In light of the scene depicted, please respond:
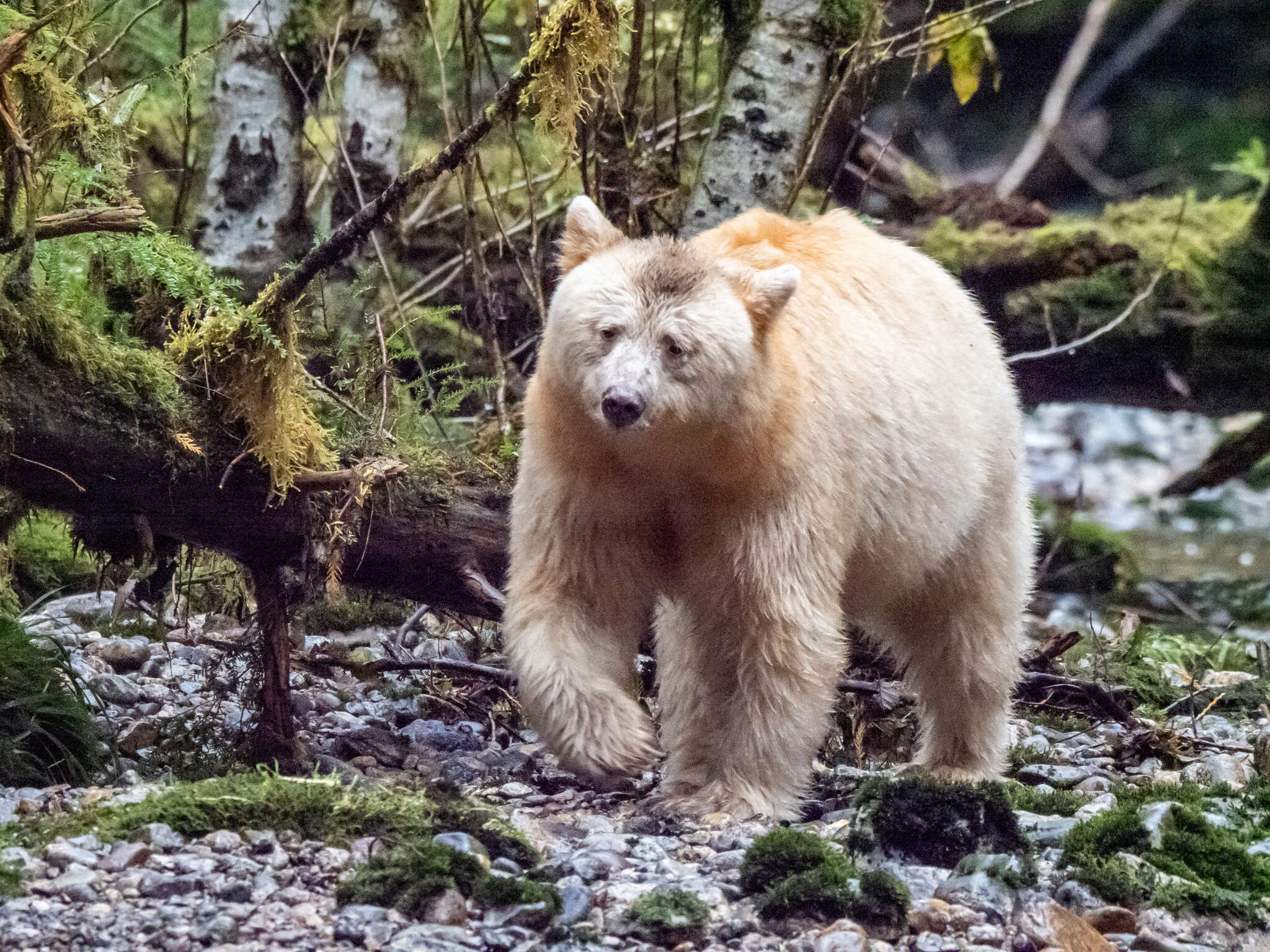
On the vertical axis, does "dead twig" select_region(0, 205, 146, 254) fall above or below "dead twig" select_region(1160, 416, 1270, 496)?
above

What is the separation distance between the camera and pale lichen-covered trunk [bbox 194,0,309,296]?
22.6 ft

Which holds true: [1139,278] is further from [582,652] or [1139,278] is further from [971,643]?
[582,652]

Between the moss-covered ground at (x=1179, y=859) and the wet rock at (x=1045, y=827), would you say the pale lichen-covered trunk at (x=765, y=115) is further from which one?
the moss-covered ground at (x=1179, y=859)

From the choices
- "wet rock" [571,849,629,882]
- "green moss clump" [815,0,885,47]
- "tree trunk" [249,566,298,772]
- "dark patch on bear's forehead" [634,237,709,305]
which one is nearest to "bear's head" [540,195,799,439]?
"dark patch on bear's forehead" [634,237,709,305]

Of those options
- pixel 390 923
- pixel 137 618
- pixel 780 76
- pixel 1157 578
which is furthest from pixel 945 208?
pixel 390 923

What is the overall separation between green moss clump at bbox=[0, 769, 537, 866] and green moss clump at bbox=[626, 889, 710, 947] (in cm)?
41

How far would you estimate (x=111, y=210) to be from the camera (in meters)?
4.23

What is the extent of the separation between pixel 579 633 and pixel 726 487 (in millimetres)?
702

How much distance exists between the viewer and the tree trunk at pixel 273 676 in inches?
191

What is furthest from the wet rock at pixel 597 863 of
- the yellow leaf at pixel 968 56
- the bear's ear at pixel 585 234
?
the yellow leaf at pixel 968 56

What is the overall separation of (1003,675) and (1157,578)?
6298 millimetres

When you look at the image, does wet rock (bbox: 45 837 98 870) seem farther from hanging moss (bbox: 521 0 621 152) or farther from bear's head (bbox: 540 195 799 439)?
hanging moss (bbox: 521 0 621 152)

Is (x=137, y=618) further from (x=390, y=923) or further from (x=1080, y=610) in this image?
(x=1080, y=610)

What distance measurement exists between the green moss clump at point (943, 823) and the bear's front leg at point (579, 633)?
83 centimetres
